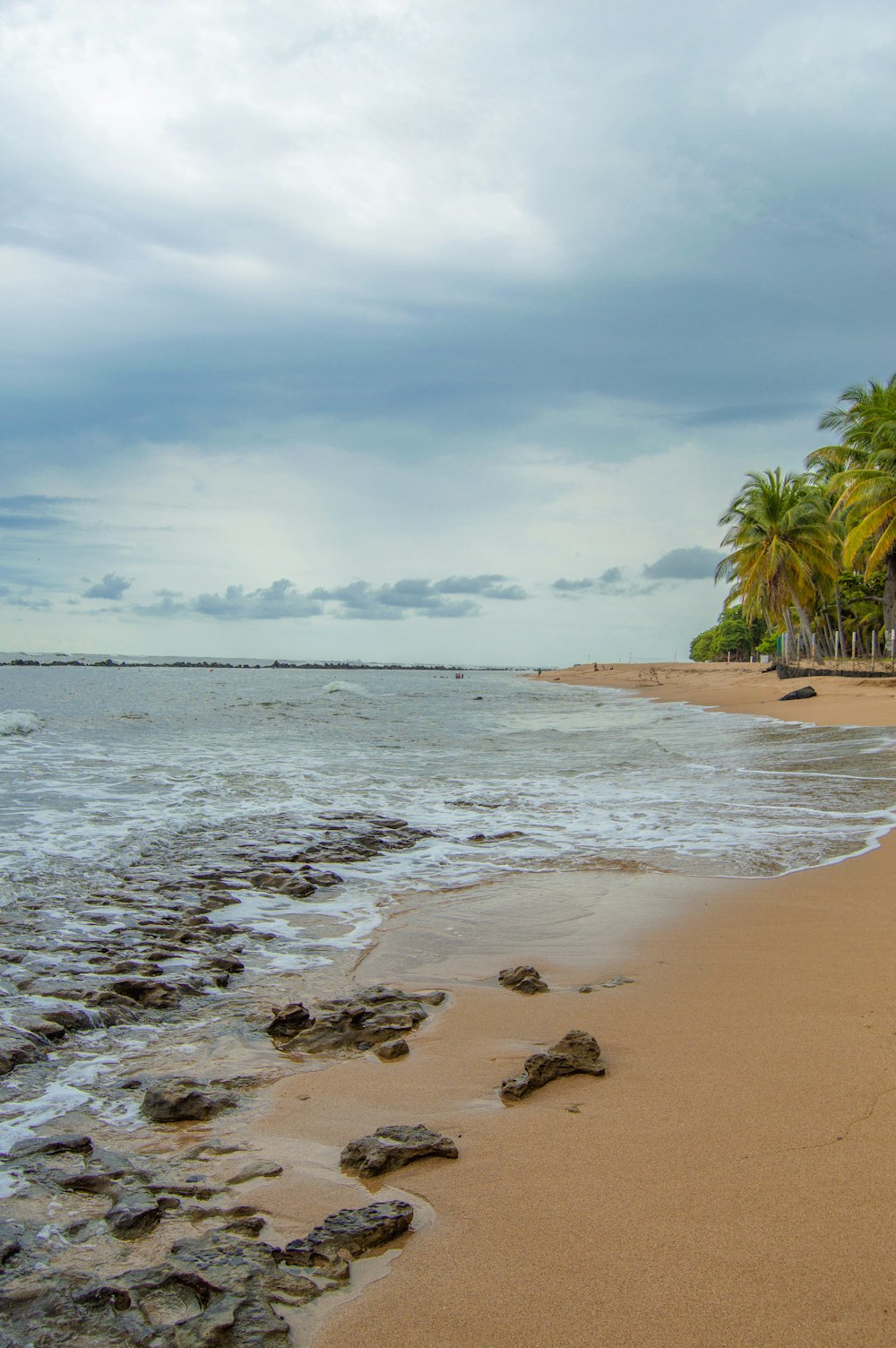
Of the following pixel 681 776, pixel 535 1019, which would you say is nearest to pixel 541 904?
pixel 535 1019

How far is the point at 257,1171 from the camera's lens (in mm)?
2652

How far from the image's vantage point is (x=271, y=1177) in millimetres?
2619

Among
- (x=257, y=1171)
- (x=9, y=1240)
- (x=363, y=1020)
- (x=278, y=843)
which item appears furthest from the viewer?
(x=278, y=843)

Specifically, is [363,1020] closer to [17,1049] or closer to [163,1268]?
[17,1049]

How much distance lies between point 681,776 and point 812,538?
32.6 m

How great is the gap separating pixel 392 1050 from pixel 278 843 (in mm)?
5173

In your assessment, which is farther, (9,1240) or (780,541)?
(780,541)

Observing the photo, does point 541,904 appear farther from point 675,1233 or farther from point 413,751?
point 413,751

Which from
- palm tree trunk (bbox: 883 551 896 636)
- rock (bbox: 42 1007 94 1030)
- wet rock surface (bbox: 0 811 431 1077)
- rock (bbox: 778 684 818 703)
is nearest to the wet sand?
rock (bbox: 778 684 818 703)

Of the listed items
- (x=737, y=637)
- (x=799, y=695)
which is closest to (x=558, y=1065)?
(x=799, y=695)

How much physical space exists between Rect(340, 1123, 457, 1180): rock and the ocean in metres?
0.94

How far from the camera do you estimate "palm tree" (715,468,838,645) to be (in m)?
40.8

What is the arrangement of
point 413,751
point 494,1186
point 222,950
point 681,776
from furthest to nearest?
point 413,751
point 681,776
point 222,950
point 494,1186

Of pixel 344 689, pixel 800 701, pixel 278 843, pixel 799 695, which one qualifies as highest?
pixel 799 695
